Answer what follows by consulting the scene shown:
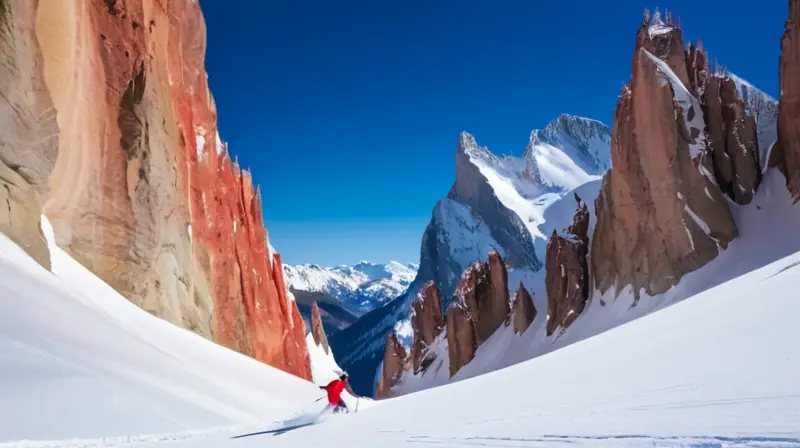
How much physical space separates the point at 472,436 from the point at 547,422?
1.00 meters

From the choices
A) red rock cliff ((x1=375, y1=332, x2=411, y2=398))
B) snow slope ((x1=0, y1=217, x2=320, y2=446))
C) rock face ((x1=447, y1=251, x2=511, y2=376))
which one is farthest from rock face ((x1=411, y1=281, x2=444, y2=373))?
snow slope ((x1=0, y1=217, x2=320, y2=446))

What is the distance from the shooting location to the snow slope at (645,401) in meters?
5.21

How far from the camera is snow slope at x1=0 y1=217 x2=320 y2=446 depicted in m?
7.58

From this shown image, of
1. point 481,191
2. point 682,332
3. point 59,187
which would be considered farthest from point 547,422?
point 481,191

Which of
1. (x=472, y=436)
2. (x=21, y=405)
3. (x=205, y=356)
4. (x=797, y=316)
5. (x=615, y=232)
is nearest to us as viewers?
(x=472, y=436)

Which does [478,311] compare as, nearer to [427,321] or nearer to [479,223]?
[427,321]

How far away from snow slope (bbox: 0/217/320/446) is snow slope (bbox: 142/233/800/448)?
125 cm

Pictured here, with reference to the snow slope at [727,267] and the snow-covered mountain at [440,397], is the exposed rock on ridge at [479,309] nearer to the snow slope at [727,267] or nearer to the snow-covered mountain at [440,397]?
the snow slope at [727,267]

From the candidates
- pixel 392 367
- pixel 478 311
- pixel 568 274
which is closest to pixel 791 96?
pixel 568 274

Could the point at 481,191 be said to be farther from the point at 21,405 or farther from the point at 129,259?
the point at 21,405

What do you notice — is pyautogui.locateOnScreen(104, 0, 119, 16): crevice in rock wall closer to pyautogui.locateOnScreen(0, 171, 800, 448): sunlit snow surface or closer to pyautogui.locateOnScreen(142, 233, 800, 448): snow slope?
pyautogui.locateOnScreen(0, 171, 800, 448): sunlit snow surface

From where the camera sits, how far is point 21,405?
293 inches

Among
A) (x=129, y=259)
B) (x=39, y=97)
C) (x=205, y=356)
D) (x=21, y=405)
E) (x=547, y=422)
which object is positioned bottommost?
(x=547, y=422)

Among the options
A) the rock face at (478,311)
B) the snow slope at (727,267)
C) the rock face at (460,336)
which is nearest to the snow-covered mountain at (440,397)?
the snow slope at (727,267)
